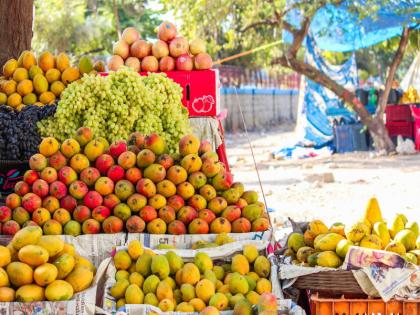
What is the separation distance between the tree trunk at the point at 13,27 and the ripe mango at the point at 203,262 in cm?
376

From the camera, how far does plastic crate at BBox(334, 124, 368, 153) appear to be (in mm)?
16812

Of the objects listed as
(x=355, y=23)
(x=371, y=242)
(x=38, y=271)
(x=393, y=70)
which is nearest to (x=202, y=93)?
(x=371, y=242)

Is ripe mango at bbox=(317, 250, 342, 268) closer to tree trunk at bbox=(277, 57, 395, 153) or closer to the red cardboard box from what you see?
the red cardboard box

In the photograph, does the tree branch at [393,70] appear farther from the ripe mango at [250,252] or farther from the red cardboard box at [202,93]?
the ripe mango at [250,252]

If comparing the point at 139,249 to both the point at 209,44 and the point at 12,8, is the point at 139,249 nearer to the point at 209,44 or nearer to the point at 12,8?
the point at 12,8

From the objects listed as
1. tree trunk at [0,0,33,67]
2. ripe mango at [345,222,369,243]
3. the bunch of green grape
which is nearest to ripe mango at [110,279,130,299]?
ripe mango at [345,222,369,243]

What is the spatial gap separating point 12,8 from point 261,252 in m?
3.97

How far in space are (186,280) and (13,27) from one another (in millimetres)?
4058

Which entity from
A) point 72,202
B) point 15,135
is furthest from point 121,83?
point 72,202

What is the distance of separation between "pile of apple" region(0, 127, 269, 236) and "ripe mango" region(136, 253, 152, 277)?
16.1 inches

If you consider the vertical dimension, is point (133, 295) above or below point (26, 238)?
below

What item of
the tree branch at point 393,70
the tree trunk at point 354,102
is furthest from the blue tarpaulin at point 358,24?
the tree trunk at point 354,102

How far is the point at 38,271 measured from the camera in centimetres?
313

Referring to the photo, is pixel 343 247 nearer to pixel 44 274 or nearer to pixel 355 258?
pixel 355 258
